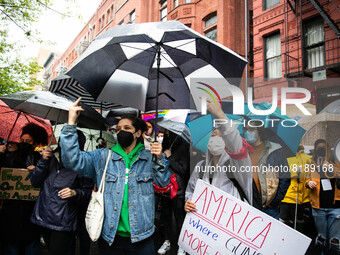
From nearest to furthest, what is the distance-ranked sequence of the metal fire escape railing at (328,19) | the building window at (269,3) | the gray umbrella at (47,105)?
the gray umbrella at (47,105) → the metal fire escape railing at (328,19) → the building window at (269,3)

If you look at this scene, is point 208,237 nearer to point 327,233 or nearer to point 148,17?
point 327,233

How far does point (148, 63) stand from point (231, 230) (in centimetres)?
232

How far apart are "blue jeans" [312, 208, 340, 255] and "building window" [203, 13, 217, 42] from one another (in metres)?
15.1

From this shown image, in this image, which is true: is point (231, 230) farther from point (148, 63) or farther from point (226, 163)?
point (148, 63)

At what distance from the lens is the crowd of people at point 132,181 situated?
7.97ft

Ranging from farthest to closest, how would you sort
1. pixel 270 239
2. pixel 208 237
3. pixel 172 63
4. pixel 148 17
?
pixel 148 17 → pixel 172 63 → pixel 208 237 → pixel 270 239

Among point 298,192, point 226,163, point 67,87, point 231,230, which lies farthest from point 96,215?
point 298,192

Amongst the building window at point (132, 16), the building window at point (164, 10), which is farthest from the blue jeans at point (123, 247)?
the building window at point (132, 16)

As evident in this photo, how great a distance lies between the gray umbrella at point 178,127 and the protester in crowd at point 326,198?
2.13 m

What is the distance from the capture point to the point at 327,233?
4.09m

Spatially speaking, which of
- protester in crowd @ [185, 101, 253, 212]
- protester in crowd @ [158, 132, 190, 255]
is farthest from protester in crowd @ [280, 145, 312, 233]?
protester in crowd @ [158, 132, 190, 255]

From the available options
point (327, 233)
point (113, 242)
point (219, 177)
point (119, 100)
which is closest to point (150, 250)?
point (113, 242)

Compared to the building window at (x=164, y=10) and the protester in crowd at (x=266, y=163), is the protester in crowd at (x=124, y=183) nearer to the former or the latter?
the protester in crowd at (x=266, y=163)

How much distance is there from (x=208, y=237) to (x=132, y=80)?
2.27 metres
